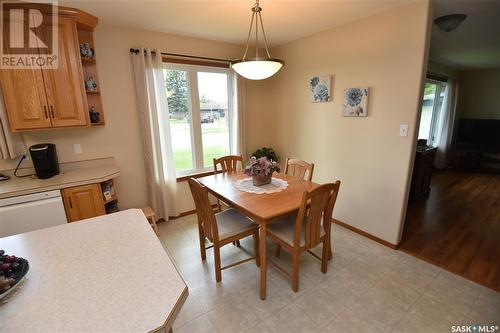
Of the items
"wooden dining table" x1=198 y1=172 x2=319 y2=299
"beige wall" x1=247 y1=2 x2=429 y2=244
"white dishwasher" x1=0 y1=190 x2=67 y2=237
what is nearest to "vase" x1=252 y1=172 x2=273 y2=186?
"wooden dining table" x1=198 y1=172 x2=319 y2=299

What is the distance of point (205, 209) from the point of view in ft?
6.44

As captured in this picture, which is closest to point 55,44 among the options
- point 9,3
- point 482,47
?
point 9,3

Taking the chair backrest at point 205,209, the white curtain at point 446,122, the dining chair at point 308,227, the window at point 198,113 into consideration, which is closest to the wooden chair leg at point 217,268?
the chair backrest at point 205,209

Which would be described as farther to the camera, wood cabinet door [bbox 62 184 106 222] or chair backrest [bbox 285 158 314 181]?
chair backrest [bbox 285 158 314 181]

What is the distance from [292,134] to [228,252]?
2017 mm

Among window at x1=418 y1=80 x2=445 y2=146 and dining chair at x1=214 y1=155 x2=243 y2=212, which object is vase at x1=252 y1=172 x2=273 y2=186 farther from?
window at x1=418 y1=80 x2=445 y2=146

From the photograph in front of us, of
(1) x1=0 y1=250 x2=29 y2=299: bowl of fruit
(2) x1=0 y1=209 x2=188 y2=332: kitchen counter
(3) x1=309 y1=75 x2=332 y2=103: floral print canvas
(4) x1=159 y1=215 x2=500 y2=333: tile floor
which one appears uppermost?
(3) x1=309 y1=75 x2=332 y2=103: floral print canvas

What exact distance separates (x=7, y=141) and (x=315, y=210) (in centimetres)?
290

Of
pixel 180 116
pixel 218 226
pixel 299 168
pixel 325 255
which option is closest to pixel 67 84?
pixel 180 116

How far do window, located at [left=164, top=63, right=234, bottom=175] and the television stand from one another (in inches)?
225

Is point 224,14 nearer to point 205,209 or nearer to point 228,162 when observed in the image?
point 228,162

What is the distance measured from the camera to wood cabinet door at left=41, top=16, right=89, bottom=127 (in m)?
2.16

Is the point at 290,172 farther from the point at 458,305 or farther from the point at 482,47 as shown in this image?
the point at 482,47

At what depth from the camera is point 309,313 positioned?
1.77 metres
